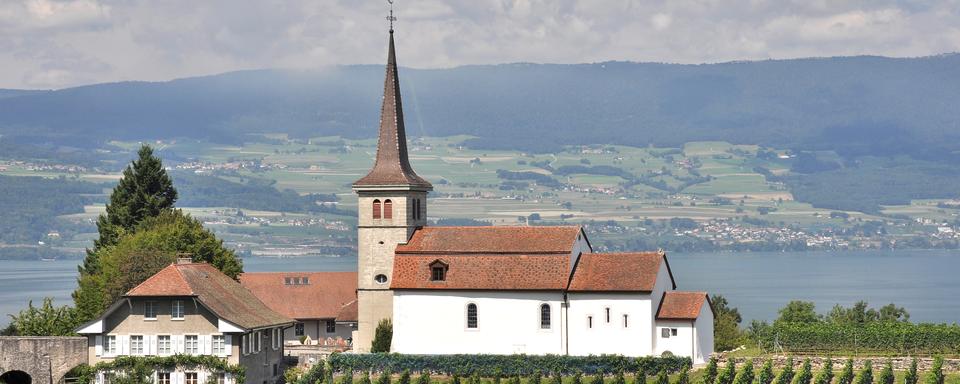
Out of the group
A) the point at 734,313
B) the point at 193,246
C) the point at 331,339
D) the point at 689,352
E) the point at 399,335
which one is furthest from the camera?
the point at 734,313

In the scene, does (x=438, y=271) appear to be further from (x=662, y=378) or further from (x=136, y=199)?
(x=136, y=199)

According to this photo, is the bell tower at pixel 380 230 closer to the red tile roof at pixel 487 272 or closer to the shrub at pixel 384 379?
the red tile roof at pixel 487 272

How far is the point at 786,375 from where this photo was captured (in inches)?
2248

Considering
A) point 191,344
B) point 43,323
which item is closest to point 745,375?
point 191,344

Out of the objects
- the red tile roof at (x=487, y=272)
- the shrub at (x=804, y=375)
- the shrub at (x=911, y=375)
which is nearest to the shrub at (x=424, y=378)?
the red tile roof at (x=487, y=272)

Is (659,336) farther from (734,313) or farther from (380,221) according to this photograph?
(734,313)

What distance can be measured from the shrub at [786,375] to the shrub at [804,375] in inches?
7.8

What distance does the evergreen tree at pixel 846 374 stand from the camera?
56.3 metres

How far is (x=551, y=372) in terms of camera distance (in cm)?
6159

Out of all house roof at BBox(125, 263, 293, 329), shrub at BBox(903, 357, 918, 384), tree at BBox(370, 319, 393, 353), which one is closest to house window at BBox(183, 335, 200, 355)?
house roof at BBox(125, 263, 293, 329)

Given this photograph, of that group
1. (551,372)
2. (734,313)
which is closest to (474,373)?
(551,372)

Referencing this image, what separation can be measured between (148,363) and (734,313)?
47.1 meters

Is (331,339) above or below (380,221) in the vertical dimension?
below

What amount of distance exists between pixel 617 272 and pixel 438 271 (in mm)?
7602
